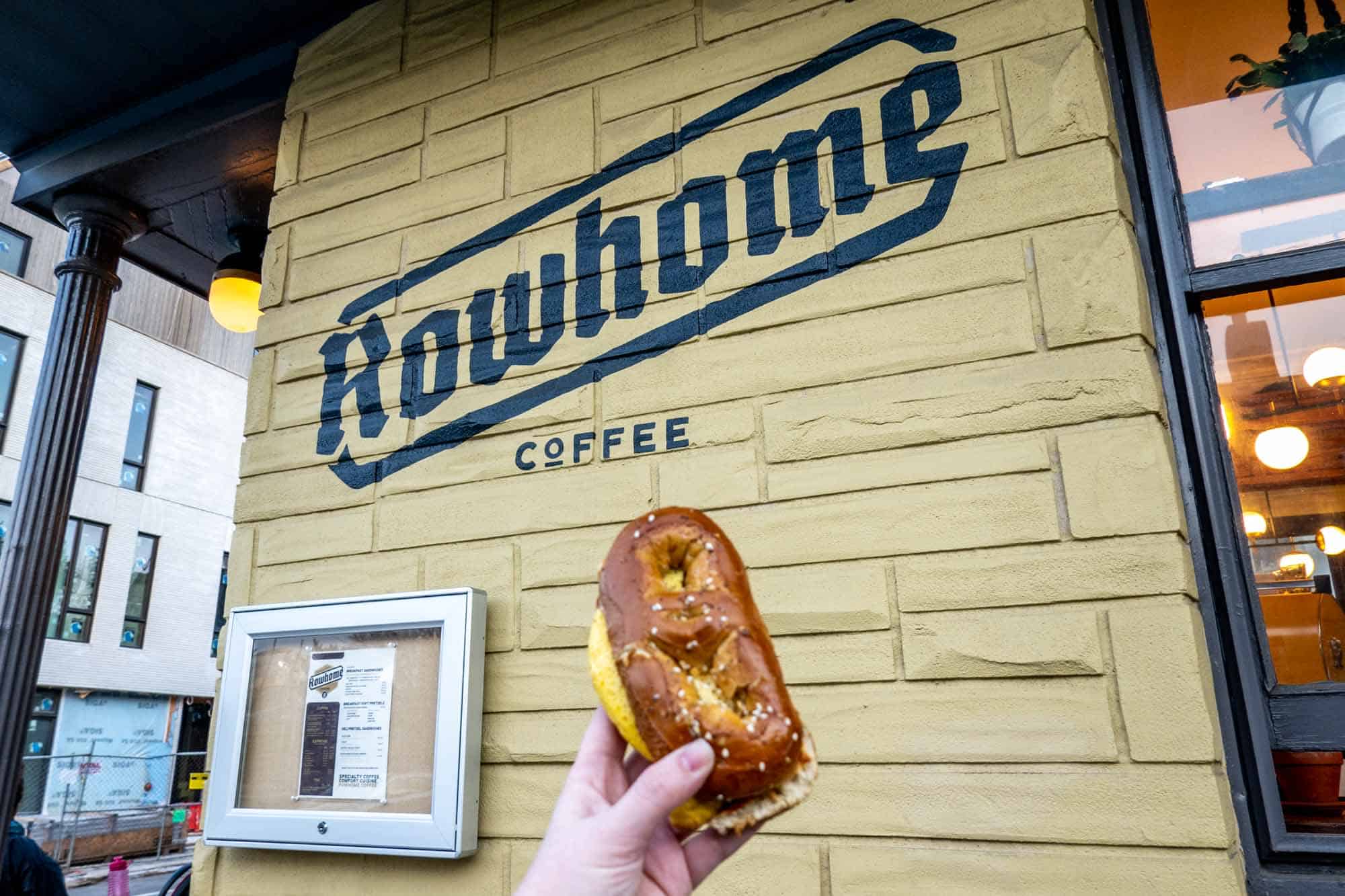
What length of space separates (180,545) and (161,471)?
164cm

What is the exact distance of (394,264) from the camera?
252 centimetres

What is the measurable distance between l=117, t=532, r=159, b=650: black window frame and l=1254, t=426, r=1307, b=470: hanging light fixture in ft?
67.0

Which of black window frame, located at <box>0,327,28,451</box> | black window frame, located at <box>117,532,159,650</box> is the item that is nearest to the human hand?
black window frame, located at <box>0,327,28,451</box>

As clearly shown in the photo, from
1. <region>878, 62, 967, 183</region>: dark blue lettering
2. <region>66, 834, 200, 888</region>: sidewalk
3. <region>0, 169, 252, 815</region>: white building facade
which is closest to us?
<region>878, 62, 967, 183</region>: dark blue lettering

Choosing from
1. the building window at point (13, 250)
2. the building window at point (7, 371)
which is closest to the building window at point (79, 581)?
the building window at point (7, 371)

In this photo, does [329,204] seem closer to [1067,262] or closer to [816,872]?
[1067,262]

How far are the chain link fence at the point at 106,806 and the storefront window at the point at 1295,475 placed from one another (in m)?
16.8

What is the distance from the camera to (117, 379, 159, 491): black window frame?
733 inches

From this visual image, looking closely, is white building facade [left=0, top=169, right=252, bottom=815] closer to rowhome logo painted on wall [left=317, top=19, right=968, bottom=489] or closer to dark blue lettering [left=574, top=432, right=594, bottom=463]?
rowhome logo painted on wall [left=317, top=19, right=968, bottom=489]

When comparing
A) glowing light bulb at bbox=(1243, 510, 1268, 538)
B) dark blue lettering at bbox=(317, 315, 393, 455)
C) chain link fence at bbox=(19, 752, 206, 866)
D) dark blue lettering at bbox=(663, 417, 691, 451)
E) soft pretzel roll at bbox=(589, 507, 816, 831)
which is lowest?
chain link fence at bbox=(19, 752, 206, 866)

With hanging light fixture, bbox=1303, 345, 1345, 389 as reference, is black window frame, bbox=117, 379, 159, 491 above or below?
above

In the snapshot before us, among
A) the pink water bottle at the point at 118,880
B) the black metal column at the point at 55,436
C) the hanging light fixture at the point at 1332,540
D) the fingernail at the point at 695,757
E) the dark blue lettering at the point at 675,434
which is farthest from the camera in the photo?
the pink water bottle at the point at 118,880

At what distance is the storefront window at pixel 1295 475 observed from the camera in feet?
5.09

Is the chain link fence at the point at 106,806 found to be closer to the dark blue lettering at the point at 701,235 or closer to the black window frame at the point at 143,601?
the black window frame at the point at 143,601
